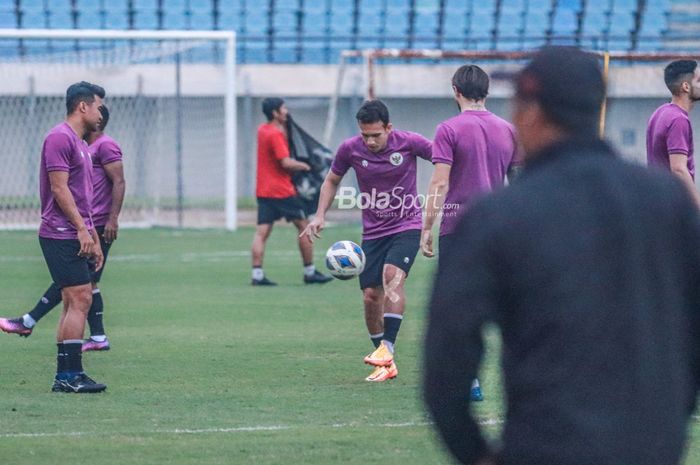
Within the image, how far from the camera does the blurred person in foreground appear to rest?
2.74 meters

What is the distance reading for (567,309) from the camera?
2748 millimetres

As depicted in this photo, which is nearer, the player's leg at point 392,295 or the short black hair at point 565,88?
the short black hair at point 565,88

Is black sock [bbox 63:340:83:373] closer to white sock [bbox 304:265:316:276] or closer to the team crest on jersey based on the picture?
the team crest on jersey

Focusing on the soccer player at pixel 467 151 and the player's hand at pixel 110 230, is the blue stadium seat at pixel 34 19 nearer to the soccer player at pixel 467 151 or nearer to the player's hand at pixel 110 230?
the player's hand at pixel 110 230

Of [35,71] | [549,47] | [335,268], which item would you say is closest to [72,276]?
[335,268]

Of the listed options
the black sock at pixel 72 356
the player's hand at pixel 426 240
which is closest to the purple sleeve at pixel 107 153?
the black sock at pixel 72 356

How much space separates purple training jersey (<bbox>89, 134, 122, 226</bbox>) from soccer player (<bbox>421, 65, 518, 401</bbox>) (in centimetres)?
346

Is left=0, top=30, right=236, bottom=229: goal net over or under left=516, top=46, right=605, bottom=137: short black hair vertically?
under

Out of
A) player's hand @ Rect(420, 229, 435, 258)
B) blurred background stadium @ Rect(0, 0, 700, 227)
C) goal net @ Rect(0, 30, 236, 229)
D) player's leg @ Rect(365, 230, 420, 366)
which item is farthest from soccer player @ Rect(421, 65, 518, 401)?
blurred background stadium @ Rect(0, 0, 700, 227)

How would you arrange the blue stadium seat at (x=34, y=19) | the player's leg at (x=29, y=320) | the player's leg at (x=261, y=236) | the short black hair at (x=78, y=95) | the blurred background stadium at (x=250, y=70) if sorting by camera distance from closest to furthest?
the short black hair at (x=78, y=95), the player's leg at (x=29, y=320), the player's leg at (x=261, y=236), the blurred background stadium at (x=250, y=70), the blue stadium seat at (x=34, y=19)

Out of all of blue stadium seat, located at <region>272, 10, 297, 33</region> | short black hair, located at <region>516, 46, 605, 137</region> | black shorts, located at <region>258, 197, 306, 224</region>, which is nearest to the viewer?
short black hair, located at <region>516, 46, 605, 137</region>

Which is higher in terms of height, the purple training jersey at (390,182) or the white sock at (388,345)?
the purple training jersey at (390,182)

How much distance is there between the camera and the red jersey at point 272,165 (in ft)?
50.3

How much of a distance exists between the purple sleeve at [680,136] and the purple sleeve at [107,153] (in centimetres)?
435
